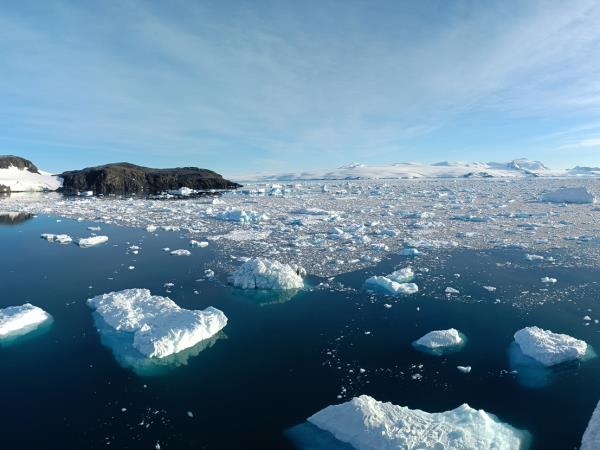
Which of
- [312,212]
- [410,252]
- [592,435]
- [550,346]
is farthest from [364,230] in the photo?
[592,435]

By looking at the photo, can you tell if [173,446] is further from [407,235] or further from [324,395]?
[407,235]

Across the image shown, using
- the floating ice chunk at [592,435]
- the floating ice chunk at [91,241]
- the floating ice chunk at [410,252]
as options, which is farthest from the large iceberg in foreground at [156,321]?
the floating ice chunk at [91,241]

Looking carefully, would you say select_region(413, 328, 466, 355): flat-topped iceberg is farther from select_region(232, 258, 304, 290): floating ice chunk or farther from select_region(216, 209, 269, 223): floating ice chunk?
select_region(216, 209, 269, 223): floating ice chunk

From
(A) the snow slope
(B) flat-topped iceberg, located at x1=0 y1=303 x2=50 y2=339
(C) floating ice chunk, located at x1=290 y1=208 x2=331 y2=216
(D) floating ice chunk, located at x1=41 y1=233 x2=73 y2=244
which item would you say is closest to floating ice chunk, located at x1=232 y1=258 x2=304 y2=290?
(B) flat-topped iceberg, located at x1=0 y1=303 x2=50 y2=339

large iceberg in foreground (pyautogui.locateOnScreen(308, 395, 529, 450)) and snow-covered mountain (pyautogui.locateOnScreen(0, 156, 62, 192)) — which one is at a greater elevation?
snow-covered mountain (pyautogui.locateOnScreen(0, 156, 62, 192))

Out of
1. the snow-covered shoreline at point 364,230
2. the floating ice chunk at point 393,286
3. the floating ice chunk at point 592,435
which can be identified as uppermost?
the snow-covered shoreline at point 364,230

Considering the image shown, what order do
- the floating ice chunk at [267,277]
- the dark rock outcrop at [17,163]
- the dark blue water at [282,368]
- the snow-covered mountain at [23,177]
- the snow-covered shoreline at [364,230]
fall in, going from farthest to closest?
the dark rock outcrop at [17,163] < the snow-covered mountain at [23,177] < the snow-covered shoreline at [364,230] < the floating ice chunk at [267,277] < the dark blue water at [282,368]

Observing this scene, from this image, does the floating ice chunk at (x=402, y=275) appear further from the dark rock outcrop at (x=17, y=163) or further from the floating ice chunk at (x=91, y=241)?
the dark rock outcrop at (x=17, y=163)
